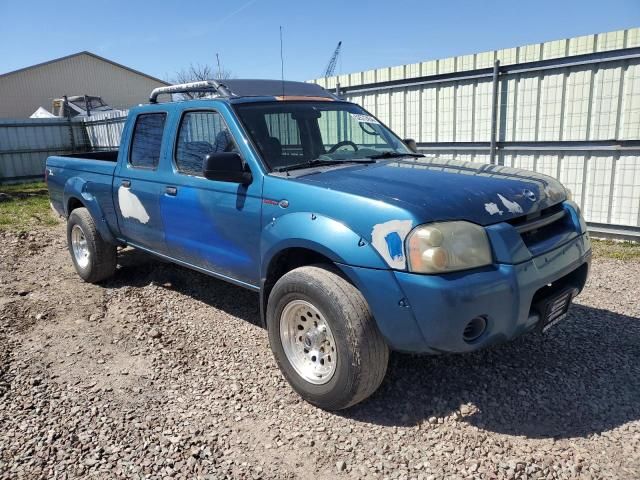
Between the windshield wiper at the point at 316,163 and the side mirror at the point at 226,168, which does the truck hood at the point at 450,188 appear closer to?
the windshield wiper at the point at 316,163

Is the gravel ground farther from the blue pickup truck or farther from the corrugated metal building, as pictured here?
the corrugated metal building

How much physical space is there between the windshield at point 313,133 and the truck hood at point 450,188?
376 mm

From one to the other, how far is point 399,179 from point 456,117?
19.7 feet

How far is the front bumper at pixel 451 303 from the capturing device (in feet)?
8.40

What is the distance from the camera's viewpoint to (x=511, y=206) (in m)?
2.92

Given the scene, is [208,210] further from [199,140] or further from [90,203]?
[90,203]

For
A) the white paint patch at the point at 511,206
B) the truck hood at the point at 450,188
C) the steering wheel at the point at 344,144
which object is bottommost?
the white paint patch at the point at 511,206

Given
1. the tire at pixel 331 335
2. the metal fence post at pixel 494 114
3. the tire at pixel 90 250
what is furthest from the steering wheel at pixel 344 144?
the metal fence post at pixel 494 114

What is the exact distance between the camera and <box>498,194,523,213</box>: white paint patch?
291 cm

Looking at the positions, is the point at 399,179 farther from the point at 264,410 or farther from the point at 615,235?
the point at 615,235

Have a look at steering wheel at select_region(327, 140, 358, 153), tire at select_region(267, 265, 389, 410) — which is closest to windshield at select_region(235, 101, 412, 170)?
steering wheel at select_region(327, 140, 358, 153)

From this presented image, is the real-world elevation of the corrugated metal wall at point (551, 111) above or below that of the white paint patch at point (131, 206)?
above

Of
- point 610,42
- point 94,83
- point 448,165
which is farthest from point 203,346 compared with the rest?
point 94,83

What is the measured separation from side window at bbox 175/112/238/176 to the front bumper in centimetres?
168
